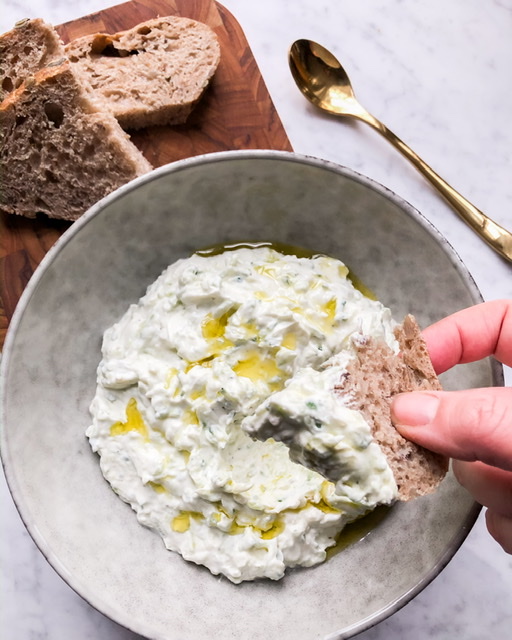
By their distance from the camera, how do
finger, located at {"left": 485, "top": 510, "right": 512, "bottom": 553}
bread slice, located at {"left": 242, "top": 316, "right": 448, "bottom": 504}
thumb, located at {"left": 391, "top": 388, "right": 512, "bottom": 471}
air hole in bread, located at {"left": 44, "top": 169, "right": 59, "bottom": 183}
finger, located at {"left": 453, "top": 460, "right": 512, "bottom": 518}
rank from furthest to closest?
air hole in bread, located at {"left": 44, "top": 169, "right": 59, "bottom": 183}, finger, located at {"left": 485, "top": 510, "right": 512, "bottom": 553}, finger, located at {"left": 453, "top": 460, "right": 512, "bottom": 518}, bread slice, located at {"left": 242, "top": 316, "right": 448, "bottom": 504}, thumb, located at {"left": 391, "top": 388, "right": 512, "bottom": 471}

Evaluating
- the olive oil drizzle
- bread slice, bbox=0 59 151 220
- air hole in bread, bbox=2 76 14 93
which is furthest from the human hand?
air hole in bread, bbox=2 76 14 93

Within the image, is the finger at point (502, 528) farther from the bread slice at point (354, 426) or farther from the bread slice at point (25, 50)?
the bread slice at point (25, 50)

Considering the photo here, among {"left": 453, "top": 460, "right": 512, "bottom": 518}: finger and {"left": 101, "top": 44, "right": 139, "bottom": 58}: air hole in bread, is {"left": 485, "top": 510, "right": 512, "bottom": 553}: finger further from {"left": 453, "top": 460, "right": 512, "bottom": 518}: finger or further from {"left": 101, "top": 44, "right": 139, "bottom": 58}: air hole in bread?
{"left": 101, "top": 44, "right": 139, "bottom": 58}: air hole in bread

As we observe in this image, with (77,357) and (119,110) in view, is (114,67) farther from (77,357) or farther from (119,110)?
(77,357)

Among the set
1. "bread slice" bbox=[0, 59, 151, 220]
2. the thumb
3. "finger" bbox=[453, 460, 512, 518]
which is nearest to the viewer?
the thumb

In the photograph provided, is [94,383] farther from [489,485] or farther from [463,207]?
[463,207]

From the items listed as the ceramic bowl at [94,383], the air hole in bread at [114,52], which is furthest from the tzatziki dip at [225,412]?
the air hole in bread at [114,52]
